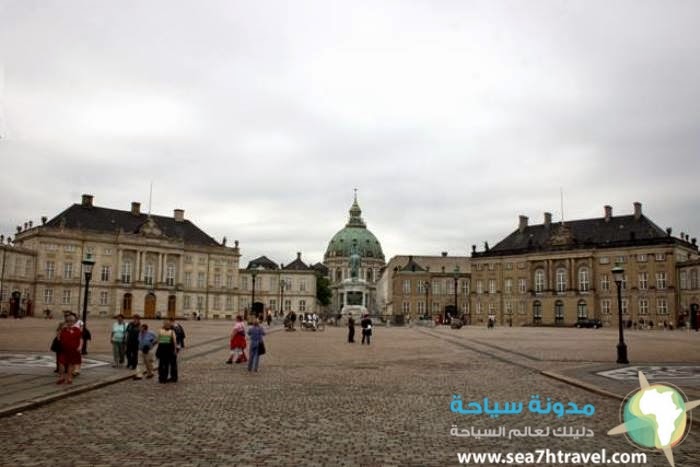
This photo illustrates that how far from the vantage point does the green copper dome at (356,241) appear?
17300 cm

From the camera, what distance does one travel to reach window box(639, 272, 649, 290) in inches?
3147

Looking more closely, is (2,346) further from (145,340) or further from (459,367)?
(459,367)

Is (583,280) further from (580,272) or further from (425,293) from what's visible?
(425,293)

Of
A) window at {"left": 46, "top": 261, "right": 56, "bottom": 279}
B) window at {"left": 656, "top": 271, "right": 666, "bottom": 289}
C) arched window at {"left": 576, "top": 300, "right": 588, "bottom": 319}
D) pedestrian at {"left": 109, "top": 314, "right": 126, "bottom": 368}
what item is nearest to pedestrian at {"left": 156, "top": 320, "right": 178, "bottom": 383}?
pedestrian at {"left": 109, "top": 314, "right": 126, "bottom": 368}

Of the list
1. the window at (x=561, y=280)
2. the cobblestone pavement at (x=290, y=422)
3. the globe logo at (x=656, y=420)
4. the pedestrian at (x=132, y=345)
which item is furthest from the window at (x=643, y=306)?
the pedestrian at (x=132, y=345)

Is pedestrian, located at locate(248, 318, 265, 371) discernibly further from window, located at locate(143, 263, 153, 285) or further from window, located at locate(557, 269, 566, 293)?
window, located at locate(557, 269, 566, 293)

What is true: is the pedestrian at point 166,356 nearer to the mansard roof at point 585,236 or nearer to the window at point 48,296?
the window at point 48,296

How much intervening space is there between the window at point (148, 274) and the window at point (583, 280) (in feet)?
199

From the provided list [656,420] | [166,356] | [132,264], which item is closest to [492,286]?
[132,264]

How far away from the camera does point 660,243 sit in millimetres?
79000

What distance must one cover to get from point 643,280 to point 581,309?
9095mm

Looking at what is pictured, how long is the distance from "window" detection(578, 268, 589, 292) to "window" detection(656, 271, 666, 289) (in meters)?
9.38

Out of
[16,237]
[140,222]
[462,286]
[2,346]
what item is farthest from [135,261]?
[2,346]

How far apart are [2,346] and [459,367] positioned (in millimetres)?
18480
